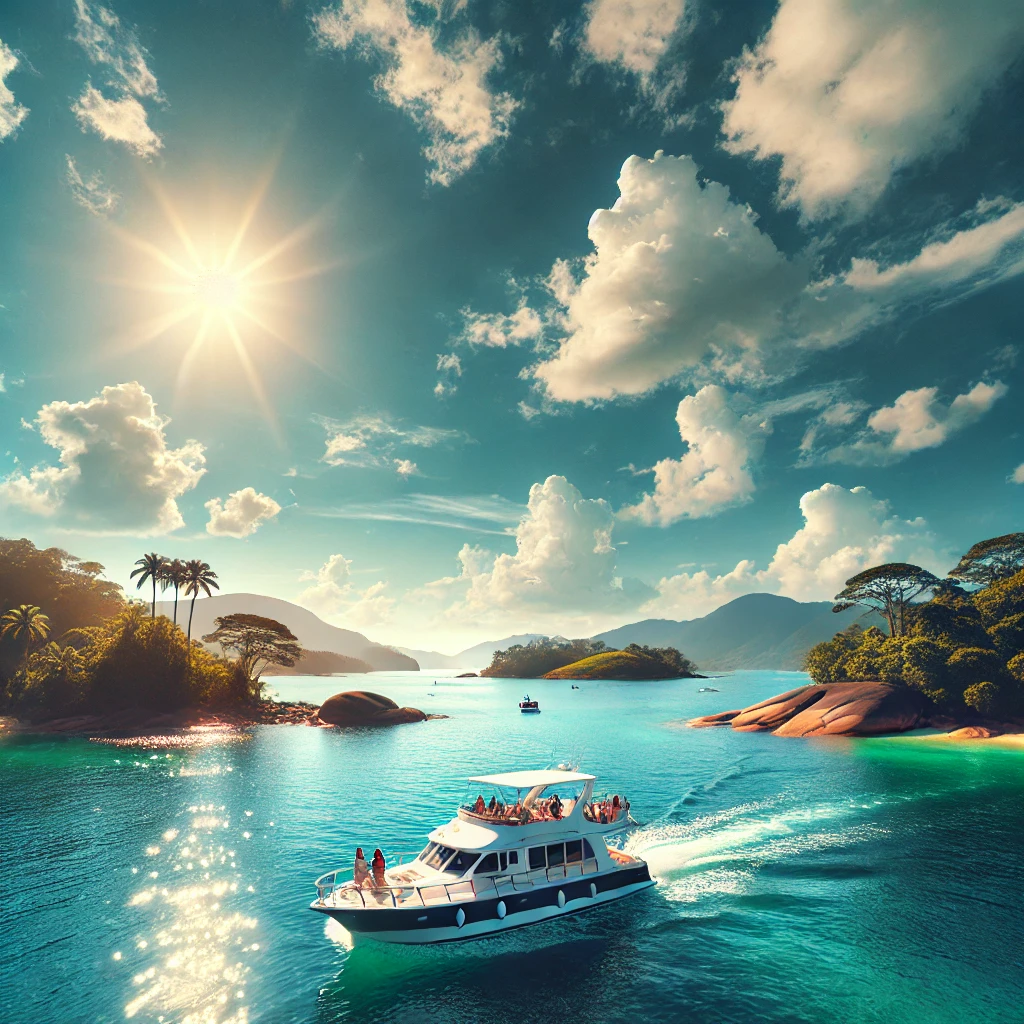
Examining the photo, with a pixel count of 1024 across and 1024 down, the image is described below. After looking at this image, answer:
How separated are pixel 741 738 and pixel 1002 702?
30.0 m

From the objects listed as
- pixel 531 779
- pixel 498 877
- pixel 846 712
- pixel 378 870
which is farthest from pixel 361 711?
pixel 498 877

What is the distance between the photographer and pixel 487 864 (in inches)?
892

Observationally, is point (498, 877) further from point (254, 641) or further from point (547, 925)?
point (254, 641)

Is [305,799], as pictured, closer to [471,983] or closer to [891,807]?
[471,983]

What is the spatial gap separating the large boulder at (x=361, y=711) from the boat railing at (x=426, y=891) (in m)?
73.6

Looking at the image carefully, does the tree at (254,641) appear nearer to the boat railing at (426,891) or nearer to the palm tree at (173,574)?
the palm tree at (173,574)

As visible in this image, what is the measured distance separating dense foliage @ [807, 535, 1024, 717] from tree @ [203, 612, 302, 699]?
91794 millimetres

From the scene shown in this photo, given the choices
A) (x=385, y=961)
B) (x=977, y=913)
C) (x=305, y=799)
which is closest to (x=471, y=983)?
(x=385, y=961)

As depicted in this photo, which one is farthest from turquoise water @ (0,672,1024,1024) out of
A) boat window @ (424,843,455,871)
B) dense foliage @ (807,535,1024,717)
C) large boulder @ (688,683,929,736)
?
dense foliage @ (807,535,1024,717)

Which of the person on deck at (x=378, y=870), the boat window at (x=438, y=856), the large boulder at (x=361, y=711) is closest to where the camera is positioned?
the person on deck at (x=378, y=870)

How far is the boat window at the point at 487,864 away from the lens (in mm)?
22406

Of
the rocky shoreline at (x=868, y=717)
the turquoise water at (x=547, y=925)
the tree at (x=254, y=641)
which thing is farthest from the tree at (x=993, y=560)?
the tree at (x=254, y=641)

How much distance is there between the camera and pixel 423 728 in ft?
298

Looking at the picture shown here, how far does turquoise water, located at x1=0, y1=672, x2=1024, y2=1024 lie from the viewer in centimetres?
1744
